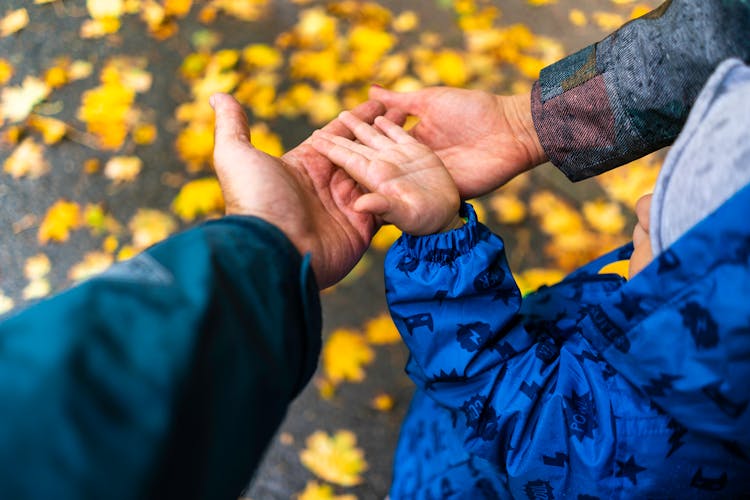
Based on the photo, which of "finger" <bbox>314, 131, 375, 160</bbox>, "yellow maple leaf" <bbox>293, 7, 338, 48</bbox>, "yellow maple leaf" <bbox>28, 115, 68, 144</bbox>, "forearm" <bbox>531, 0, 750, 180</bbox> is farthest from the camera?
"yellow maple leaf" <bbox>293, 7, 338, 48</bbox>

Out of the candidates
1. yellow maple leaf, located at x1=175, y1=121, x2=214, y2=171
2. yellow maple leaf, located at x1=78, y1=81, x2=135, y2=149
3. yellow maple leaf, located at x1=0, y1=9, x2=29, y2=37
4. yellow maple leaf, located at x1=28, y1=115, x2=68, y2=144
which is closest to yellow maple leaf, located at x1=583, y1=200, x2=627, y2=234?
yellow maple leaf, located at x1=175, y1=121, x2=214, y2=171

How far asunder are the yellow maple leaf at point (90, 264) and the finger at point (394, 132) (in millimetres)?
1317

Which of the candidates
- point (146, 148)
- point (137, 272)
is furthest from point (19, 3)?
point (137, 272)

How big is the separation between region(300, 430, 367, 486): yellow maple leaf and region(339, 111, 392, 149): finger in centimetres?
107

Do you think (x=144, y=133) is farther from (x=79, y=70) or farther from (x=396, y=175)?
(x=396, y=175)

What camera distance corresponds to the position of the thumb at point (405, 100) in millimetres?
1530

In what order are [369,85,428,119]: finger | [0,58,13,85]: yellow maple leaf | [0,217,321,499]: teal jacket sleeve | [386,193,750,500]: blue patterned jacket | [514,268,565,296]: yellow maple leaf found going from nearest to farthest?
[0,217,321,499]: teal jacket sleeve < [386,193,750,500]: blue patterned jacket < [369,85,428,119]: finger < [514,268,565,296]: yellow maple leaf < [0,58,13,85]: yellow maple leaf

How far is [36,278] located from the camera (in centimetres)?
213

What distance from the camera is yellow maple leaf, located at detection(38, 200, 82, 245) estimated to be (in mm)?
2195

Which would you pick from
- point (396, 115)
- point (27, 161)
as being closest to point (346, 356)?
point (396, 115)

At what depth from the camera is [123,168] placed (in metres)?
2.30

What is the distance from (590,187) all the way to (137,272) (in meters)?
2.03

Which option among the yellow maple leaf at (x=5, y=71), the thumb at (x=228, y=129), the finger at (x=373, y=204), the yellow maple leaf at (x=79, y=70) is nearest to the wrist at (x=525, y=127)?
the finger at (x=373, y=204)

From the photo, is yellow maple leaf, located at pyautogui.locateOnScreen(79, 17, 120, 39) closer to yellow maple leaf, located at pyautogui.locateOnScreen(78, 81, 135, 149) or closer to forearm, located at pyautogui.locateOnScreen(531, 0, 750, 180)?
yellow maple leaf, located at pyautogui.locateOnScreen(78, 81, 135, 149)
